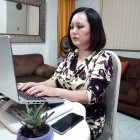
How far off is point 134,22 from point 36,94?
3.08 meters

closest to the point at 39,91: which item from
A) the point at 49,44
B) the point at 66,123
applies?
the point at 66,123

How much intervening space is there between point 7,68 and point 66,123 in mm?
299

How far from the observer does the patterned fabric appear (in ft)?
3.25

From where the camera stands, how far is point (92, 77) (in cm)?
100

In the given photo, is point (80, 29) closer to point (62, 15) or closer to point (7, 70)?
point (7, 70)

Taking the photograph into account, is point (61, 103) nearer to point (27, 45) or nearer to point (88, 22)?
point (88, 22)

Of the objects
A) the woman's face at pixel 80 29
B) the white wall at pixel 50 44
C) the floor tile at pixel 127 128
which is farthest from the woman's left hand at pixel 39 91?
the white wall at pixel 50 44

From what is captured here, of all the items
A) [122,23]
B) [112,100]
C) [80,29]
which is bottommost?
[112,100]

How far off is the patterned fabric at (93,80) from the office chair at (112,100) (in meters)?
0.04

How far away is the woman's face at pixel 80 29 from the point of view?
1118mm

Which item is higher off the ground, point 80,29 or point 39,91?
point 80,29

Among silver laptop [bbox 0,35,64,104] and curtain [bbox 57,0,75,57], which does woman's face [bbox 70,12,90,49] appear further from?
curtain [bbox 57,0,75,57]

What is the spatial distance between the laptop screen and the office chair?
2.08 ft

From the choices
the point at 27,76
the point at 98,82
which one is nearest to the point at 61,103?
the point at 98,82
